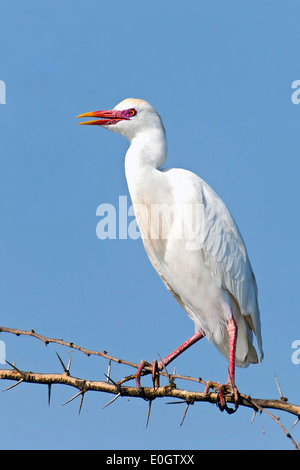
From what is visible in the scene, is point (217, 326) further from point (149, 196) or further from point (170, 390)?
point (170, 390)

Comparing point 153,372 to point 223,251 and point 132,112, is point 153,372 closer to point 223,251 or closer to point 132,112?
point 223,251

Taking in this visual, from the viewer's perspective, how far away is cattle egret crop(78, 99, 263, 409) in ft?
19.8

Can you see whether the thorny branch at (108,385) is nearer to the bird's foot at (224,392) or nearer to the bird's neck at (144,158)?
the bird's foot at (224,392)

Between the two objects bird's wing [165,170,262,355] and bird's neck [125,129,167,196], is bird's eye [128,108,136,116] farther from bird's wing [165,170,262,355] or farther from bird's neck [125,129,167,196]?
bird's wing [165,170,262,355]

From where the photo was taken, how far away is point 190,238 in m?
6.01

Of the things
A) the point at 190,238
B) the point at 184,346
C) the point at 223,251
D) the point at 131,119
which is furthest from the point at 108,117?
the point at 184,346

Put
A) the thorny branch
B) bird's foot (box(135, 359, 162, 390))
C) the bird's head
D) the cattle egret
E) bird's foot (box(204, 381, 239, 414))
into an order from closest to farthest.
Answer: the thorny branch
bird's foot (box(204, 381, 239, 414))
bird's foot (box(135, 359, 162, 390))
the cattle egret
the bird's head

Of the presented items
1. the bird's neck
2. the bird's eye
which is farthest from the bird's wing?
the bird's eye

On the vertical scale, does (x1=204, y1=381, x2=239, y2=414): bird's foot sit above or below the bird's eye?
below

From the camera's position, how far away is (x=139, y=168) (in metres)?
6.08

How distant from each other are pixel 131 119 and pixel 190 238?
129 centimetres

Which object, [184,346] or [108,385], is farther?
[184,346]
